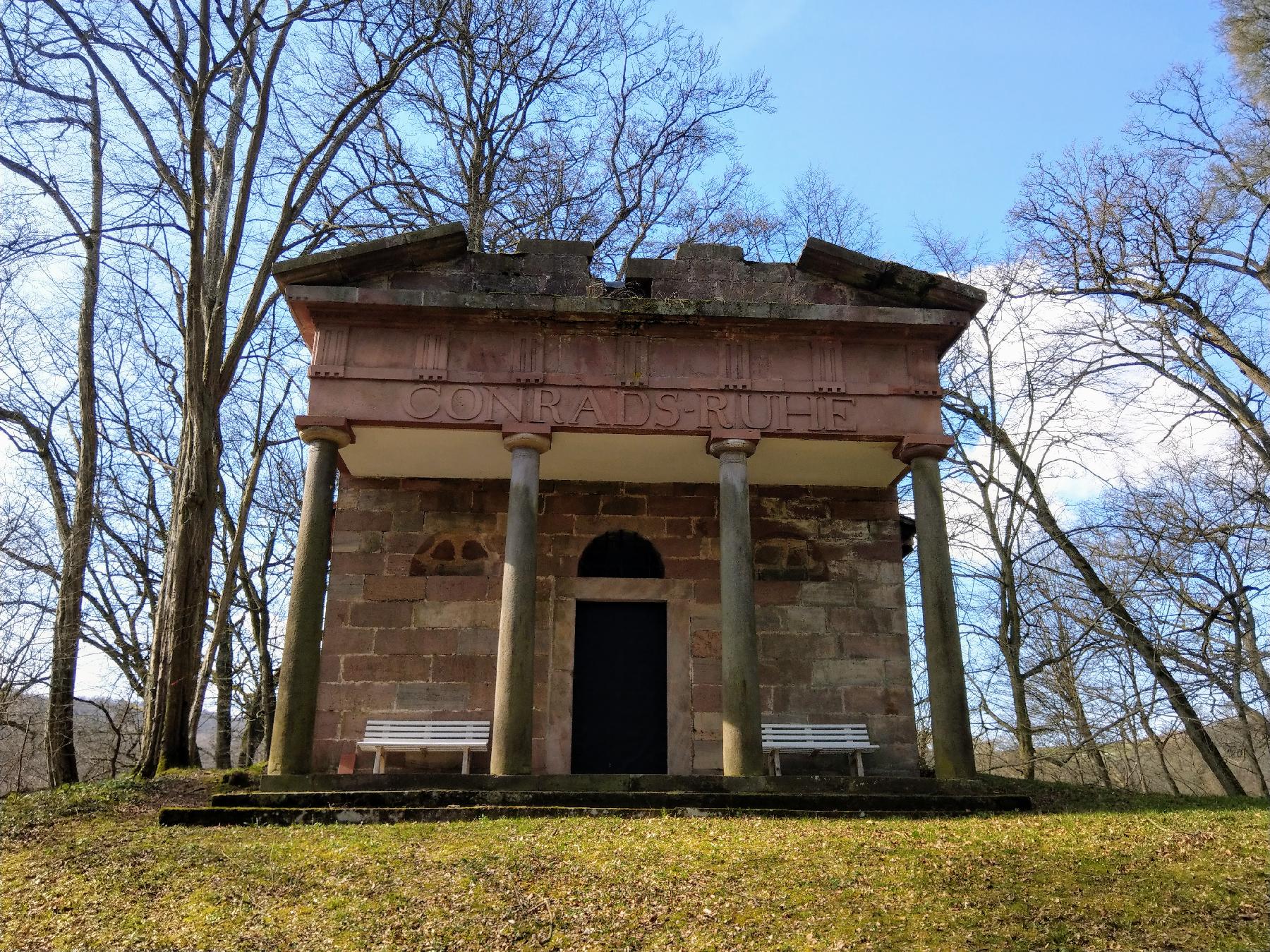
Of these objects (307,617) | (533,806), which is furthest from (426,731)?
(533,806)

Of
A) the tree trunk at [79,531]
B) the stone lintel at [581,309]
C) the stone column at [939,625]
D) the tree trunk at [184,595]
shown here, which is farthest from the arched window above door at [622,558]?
the tree trunk at [79,531]

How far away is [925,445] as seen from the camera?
1023 centimetres

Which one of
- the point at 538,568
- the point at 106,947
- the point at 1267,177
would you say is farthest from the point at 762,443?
the point at 1267,177

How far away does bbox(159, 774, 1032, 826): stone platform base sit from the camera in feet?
25.4

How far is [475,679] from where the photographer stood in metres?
11.1

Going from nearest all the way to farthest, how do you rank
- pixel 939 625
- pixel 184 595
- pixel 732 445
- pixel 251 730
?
Result: pixel 939 625, pixel 732 445, pixel 184 595, pixel 251 730

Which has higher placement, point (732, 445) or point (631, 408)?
point (631, 408)

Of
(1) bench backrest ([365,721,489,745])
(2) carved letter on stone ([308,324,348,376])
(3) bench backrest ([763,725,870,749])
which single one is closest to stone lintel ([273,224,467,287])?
(2) carved letter on stone ([308,324,348,376])

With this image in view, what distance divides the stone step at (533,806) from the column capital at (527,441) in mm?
3540

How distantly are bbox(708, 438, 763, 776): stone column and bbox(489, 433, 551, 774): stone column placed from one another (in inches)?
73.1

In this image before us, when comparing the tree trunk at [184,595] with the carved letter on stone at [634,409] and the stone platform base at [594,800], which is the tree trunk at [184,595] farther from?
the carved letter on stone at [634,409]

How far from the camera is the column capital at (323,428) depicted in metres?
9.93

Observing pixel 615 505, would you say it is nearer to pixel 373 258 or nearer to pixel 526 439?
pixel 526 439

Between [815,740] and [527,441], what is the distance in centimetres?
468
